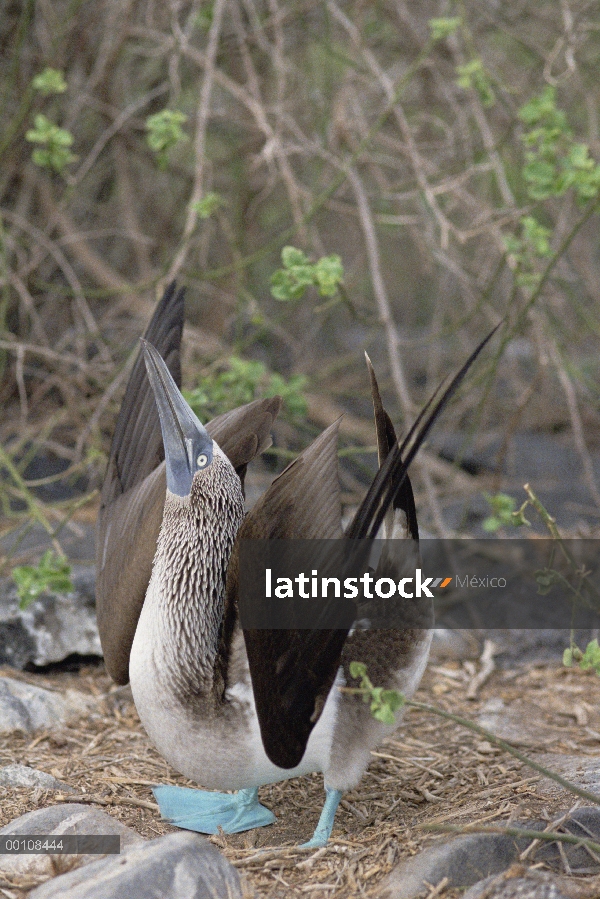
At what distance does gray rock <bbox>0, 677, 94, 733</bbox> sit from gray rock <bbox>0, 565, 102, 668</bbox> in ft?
0.87

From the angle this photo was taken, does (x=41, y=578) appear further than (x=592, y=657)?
Yes

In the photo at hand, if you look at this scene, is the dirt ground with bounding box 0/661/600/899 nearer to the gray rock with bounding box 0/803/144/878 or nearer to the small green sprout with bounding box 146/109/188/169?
the gray rock with bounding box 0/803/144/878

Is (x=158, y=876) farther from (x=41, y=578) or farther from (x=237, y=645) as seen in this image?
(x=41, y=578)

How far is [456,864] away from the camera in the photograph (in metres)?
2.31

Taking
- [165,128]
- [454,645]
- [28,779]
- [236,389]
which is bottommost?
[454,645]

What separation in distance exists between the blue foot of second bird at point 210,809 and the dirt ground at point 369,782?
1.4 inches

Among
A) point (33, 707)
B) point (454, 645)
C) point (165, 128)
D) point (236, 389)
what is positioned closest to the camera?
point (33, 707)

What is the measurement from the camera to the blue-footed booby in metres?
2.40

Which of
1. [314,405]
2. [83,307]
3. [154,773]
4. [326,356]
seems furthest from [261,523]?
[326,356]

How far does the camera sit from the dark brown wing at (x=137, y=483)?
2.90m

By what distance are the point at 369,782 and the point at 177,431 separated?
1408mm

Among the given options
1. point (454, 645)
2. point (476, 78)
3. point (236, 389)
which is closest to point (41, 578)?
point (236, 389)

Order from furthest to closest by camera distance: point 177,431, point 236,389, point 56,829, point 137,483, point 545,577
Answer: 1. point 236,389
2. point 137,483
3. point 545,577
4. point 177,431
5. point 56,829

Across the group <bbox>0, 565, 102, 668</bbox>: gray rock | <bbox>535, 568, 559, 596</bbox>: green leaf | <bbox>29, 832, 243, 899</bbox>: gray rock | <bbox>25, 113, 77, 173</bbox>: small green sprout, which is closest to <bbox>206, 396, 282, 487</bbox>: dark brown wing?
<bbox>535, 568, 559, 596</bbox>: green leaf
